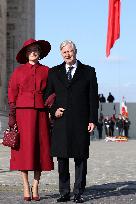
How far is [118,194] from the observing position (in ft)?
25.5

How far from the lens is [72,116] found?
23.2 feet

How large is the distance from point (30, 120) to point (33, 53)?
775mm

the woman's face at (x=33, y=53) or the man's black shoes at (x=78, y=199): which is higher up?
the woman's face at (x=33, y=53)

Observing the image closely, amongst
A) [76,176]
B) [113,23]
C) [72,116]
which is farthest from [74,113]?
[113,23]

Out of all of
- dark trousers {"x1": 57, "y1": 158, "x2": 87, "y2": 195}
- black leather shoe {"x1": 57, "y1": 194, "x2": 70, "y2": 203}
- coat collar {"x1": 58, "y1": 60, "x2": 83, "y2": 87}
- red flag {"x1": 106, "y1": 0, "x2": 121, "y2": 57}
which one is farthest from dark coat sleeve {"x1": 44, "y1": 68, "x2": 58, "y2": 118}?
red flag {"x1": 106, "y1": 0, "x2": 121, "y2": 57}

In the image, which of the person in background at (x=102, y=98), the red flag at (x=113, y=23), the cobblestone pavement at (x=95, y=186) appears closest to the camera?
the cobblestone pavement at (x=95, y=186)

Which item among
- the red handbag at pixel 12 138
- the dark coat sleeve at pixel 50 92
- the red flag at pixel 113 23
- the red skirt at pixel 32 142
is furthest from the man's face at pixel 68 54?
the red flag at pixel 113 23

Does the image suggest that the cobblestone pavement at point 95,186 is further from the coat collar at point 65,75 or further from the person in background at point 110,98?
the person in background at point 110,98

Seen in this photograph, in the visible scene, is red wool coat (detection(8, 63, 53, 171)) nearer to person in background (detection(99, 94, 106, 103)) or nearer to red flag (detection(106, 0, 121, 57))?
red flag (detection(106, 0, 121, 57))

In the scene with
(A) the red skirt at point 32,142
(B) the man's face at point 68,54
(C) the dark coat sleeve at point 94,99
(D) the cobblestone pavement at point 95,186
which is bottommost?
(D) the cobblestone pavement at point 95,186

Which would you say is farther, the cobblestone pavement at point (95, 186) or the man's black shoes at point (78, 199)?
the cobblestone pavement at point (95, 186)

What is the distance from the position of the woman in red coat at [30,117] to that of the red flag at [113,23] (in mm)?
17272

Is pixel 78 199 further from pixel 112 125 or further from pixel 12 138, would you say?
pixel 112 125

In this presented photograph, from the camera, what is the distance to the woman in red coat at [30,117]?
23.4 ft
